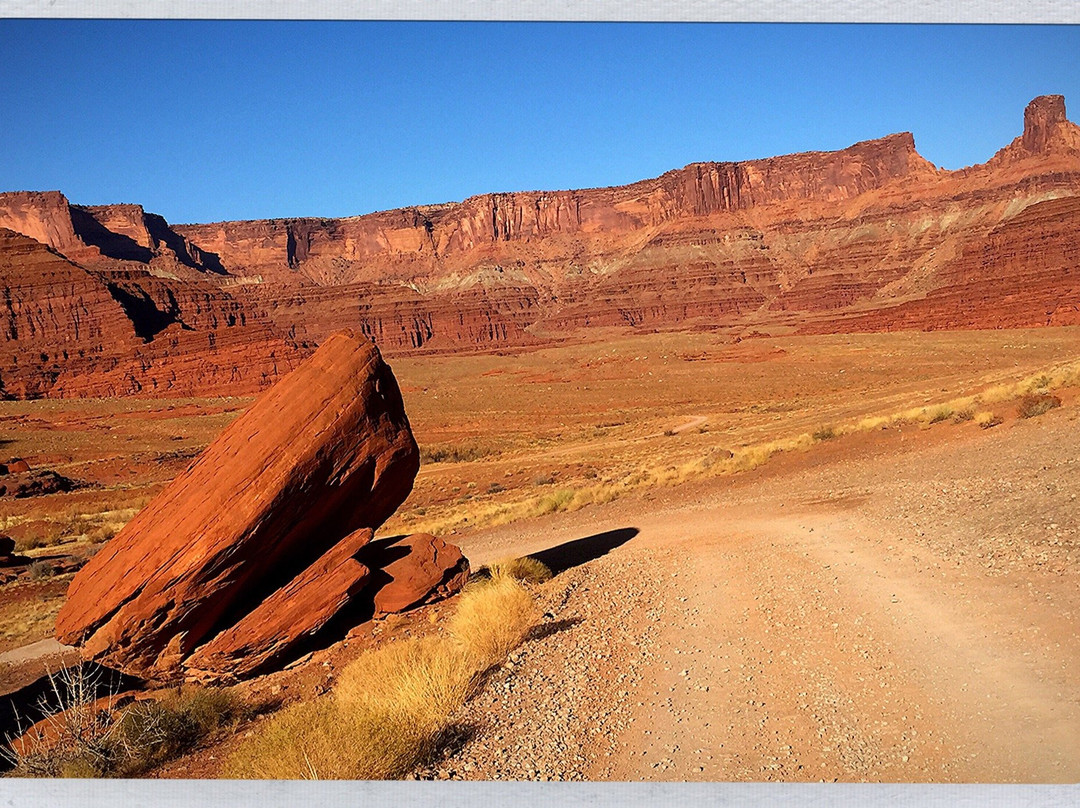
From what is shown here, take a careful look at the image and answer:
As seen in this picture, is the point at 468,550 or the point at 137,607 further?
the point at 468,550

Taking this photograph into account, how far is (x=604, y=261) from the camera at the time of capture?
167 metres

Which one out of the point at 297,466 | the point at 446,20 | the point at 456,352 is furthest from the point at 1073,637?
the point at 456,352

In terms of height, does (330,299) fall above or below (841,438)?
above

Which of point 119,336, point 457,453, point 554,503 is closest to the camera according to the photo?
point 554,503

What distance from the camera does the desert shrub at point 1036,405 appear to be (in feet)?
52.1

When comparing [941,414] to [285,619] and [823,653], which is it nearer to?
[823,653]

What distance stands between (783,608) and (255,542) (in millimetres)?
5182

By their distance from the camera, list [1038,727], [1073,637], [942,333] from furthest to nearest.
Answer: [942,333] → [1073,637] → [1038,727]

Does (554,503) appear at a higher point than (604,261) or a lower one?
lower

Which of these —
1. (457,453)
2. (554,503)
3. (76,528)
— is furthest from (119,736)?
(457,453)

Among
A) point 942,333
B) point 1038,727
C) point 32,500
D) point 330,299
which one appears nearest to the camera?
point 1038,727

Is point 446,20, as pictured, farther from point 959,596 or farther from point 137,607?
point 137,607

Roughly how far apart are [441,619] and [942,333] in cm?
8701

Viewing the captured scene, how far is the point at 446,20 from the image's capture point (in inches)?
185
